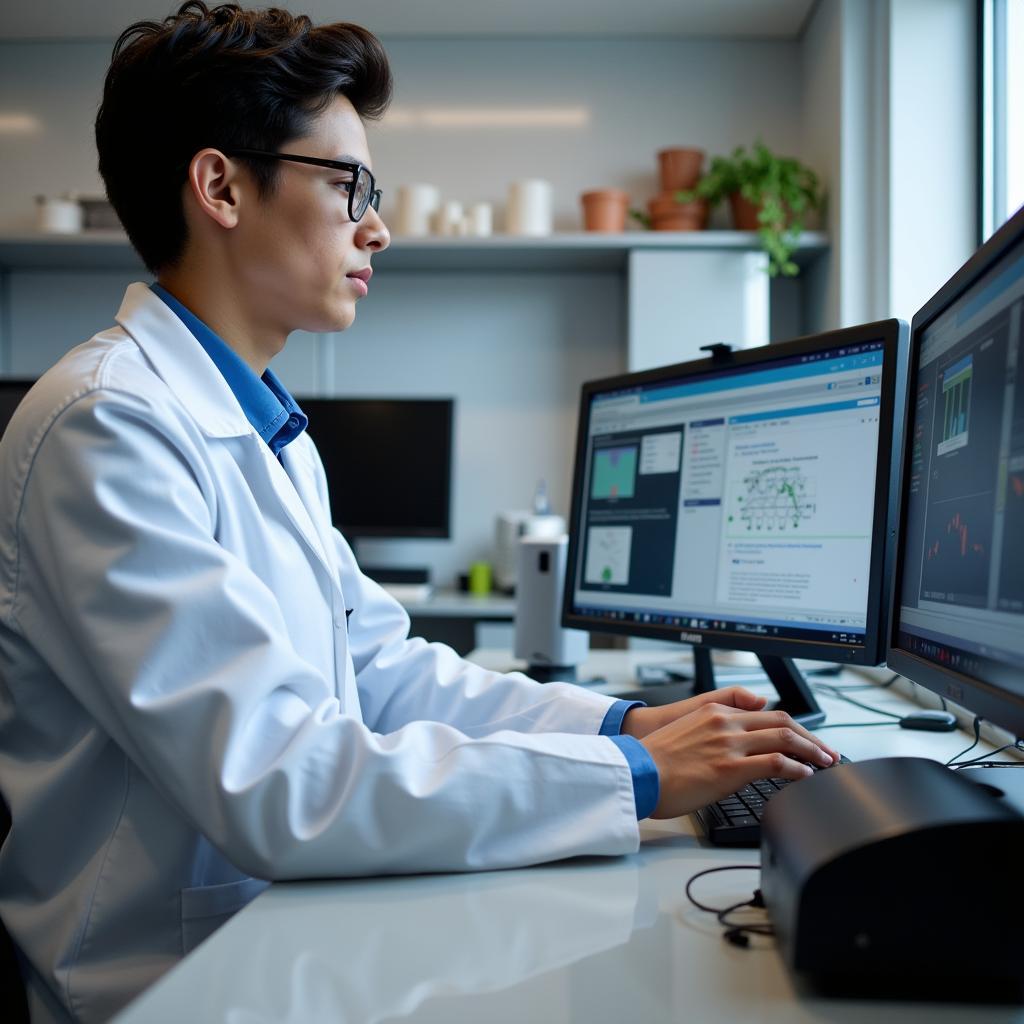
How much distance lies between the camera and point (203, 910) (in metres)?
0.79

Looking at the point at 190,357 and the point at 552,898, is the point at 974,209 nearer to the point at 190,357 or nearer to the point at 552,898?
the point at 190,357

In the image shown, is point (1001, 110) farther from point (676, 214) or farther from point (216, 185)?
point (216, 185)

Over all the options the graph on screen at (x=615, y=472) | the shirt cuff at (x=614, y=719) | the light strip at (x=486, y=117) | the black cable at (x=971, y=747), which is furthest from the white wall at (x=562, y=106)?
the shirt cuff at (x=614, y=719)

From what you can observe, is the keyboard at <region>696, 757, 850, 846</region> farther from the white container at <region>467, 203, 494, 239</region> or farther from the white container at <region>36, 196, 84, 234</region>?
the white container at <region>36, 196, 84, 234</region>

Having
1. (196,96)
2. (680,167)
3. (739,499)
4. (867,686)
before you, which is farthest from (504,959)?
(680,167)

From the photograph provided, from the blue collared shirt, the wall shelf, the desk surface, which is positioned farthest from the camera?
the wall shelf

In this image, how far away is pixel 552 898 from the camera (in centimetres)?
67

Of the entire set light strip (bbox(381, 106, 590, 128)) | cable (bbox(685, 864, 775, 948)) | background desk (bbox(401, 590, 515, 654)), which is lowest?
background desk (bbox(401, 590, 515, 654))

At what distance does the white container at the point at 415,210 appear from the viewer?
3.04 meters

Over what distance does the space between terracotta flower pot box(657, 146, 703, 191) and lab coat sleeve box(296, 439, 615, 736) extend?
2.15m

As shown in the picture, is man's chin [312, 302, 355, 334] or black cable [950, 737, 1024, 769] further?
man's chin [312, 302, 355, 334]

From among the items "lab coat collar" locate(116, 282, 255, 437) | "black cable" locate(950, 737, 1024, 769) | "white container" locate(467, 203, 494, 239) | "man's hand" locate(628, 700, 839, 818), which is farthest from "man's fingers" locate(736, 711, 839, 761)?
"white container" locate(467, 203, 494, 239)

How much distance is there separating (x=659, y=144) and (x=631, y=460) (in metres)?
2.18

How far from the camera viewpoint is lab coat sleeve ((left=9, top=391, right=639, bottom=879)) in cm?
69
